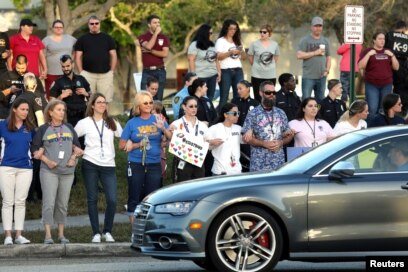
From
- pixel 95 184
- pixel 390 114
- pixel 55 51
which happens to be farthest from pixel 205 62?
pixel 95 184

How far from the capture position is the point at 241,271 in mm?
11570

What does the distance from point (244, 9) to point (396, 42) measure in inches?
1277

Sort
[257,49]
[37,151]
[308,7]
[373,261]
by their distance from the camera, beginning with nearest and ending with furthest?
[373,261]
[37,151]
[257,49]
[308,7]

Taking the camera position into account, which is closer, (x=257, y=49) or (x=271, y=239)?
(x=271, y=239)

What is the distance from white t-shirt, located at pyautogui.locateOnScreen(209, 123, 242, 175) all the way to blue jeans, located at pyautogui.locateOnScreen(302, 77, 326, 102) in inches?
205

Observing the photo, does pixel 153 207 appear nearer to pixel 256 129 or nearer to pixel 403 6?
pixel 256 129

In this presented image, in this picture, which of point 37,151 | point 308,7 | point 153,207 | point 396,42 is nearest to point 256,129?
point 37,151

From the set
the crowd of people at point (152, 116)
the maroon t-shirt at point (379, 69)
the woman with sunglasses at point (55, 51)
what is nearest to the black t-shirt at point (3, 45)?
the crowd of people at point (152, 116)

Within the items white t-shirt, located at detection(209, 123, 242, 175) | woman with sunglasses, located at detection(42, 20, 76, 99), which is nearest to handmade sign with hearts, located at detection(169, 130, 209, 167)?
white t-shirt, located at detection(209, 123, 242, 175)

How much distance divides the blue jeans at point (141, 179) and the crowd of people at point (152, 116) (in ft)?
0.04

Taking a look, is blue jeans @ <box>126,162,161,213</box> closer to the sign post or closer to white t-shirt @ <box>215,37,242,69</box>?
the sign post

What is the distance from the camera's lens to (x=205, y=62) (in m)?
20.8

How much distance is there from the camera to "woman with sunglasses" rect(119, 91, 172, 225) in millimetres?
15422

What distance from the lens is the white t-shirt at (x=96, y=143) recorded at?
15.1m
